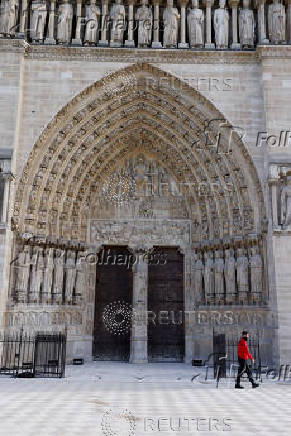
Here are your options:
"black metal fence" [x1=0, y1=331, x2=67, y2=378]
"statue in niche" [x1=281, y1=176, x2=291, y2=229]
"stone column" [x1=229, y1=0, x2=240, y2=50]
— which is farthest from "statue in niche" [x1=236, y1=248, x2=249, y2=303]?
"stone column" [x1=229, y1=0, x2=240, y2=50]

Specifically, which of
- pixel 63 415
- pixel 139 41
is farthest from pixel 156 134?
pixel 63 415

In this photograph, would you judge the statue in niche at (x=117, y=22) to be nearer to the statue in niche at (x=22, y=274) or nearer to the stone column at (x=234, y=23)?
the stone column at (x=234, y=23)

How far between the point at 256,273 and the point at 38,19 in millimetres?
8657

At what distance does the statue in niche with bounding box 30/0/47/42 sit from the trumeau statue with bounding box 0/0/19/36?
44 cm

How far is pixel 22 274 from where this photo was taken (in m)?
10.2

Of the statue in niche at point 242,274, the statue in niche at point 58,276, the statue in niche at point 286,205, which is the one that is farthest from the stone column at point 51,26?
the statue in niche at point 242,274

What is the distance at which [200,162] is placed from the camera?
37.7 feet

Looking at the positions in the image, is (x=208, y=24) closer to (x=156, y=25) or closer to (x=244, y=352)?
(x=156, y=25)

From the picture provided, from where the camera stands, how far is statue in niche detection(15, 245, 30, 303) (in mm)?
10070

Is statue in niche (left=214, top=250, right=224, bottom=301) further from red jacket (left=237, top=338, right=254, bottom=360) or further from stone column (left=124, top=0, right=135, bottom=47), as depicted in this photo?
stone column (left=124, top=0, right=135, bottom=47)

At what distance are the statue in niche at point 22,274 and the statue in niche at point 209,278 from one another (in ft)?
14.6

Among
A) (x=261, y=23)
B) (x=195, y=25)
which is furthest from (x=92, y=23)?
(x=261, y=23)

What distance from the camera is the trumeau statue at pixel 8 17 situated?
11.1 metres

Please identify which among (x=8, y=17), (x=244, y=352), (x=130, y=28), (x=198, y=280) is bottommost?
(x=244, y=352)
